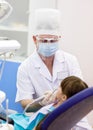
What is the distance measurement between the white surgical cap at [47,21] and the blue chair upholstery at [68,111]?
3.20 ft

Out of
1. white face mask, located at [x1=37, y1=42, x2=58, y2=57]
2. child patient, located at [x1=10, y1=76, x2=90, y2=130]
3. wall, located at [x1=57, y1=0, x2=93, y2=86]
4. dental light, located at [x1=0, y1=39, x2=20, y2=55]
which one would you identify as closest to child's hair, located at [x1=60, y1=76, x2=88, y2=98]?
child patient, located at [x1=10, y1=76, x2=90, y2=130]

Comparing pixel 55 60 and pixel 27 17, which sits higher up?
pixel 27 17

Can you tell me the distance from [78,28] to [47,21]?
35.3 inches

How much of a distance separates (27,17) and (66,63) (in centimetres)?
99

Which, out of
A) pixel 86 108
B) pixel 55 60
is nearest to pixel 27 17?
pixel 55 60

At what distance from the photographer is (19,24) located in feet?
9.13

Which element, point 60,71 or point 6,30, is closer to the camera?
point 60,71

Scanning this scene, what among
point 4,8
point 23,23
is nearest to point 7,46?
point 4,8

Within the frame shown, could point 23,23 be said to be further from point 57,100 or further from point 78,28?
point 57,100

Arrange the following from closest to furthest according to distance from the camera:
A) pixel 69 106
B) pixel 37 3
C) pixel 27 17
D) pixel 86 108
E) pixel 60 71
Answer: pixel 69 106 < pixel 86 108 < pixel 60 71 < pixel 37 3 < pixel 27 17

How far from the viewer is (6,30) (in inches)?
112

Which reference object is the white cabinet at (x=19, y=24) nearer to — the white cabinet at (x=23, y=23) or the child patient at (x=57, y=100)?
the white cabinet at (x=23, y=23)

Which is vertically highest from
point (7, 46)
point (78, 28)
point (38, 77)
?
point (7, 46)

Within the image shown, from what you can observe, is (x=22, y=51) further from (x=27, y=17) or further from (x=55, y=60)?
(x=55, y=60)
